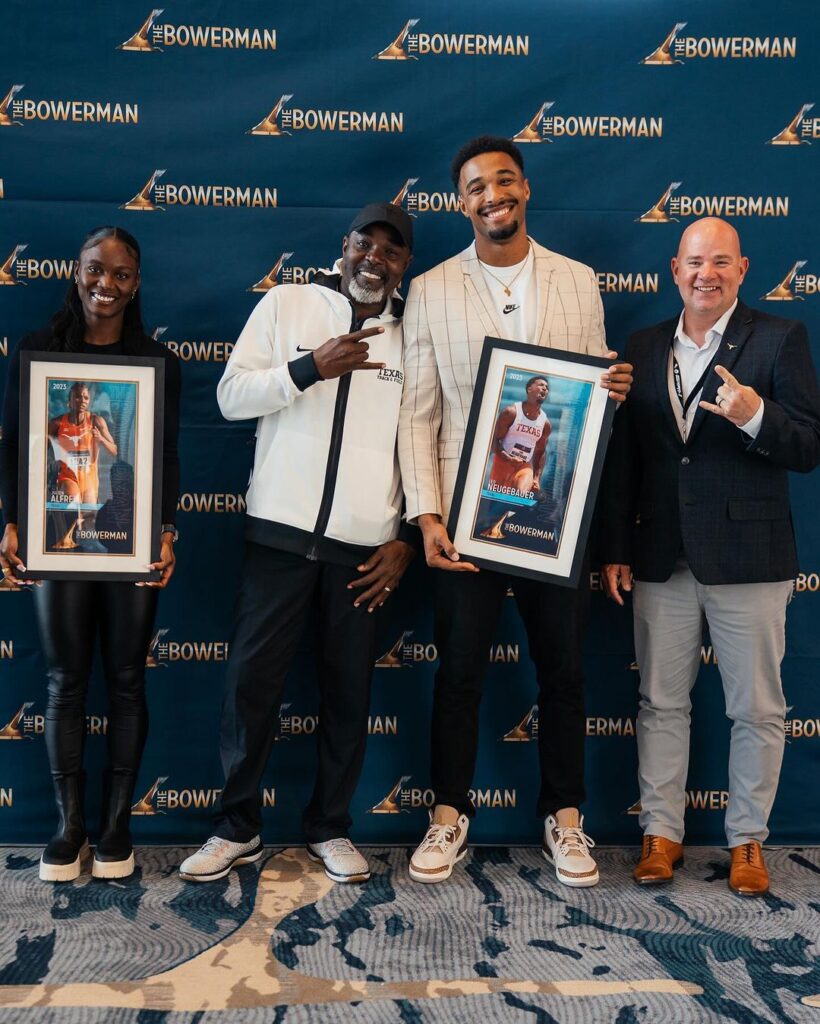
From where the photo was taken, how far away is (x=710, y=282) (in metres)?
2.42

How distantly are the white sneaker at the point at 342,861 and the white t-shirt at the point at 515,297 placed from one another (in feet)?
4.97

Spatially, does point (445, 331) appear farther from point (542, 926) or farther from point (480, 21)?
point (542, 926)

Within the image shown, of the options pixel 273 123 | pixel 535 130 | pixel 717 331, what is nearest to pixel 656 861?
pixel 717 331

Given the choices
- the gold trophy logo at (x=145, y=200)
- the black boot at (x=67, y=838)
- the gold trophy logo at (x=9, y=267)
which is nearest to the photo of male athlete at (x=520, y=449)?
the gold trophy logo at (x=145, y=200)

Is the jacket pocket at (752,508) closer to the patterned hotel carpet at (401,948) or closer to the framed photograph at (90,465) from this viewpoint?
the patterned hotel carpet at (401,948)

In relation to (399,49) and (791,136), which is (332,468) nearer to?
(399,49)

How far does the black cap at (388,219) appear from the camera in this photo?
7.90 feet

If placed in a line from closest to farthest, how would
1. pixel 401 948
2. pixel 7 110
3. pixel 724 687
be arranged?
1. pixel 401 948
2. pixel 724 687
3. pixel 7 110

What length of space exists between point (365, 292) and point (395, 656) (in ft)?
3.77

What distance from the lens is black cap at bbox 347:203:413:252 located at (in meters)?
2.41

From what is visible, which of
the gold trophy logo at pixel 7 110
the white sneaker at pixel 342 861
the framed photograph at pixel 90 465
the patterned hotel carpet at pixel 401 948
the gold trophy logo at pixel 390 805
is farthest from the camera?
the gold trophy logo at pixel 390 805

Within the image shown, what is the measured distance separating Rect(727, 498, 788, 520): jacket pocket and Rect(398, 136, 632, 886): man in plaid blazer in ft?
1.59

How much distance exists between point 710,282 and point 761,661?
1.06 m

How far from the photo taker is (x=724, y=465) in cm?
242
